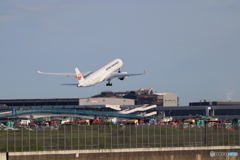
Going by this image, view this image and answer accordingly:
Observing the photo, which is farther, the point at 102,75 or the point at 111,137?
the point at 102,75

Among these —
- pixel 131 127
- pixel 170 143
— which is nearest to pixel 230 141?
pixel 170 143

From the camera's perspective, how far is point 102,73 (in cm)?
16300

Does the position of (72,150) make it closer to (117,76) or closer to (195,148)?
(195,148)

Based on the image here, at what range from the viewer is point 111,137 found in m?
74.5

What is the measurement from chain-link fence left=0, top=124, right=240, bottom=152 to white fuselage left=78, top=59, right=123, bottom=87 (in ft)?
246

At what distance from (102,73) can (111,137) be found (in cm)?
8904

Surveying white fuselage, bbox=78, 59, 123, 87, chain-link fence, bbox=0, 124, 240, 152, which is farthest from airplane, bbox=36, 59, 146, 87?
chain-link fence, bbox=0, 124, 240, 152

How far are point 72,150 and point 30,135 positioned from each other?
598 cm

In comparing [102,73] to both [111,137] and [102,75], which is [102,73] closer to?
[102,75]

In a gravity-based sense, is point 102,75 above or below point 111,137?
above

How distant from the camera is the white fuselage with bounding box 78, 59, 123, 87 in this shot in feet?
514

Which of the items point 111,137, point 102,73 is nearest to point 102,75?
point 102,73

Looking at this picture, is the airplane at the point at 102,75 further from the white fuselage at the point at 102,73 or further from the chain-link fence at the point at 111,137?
the chain-link fence at the point at 111,137

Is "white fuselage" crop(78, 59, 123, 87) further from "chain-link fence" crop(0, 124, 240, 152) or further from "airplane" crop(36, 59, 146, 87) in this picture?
"chain-link fence" crop(0, 124, 240, 152)
